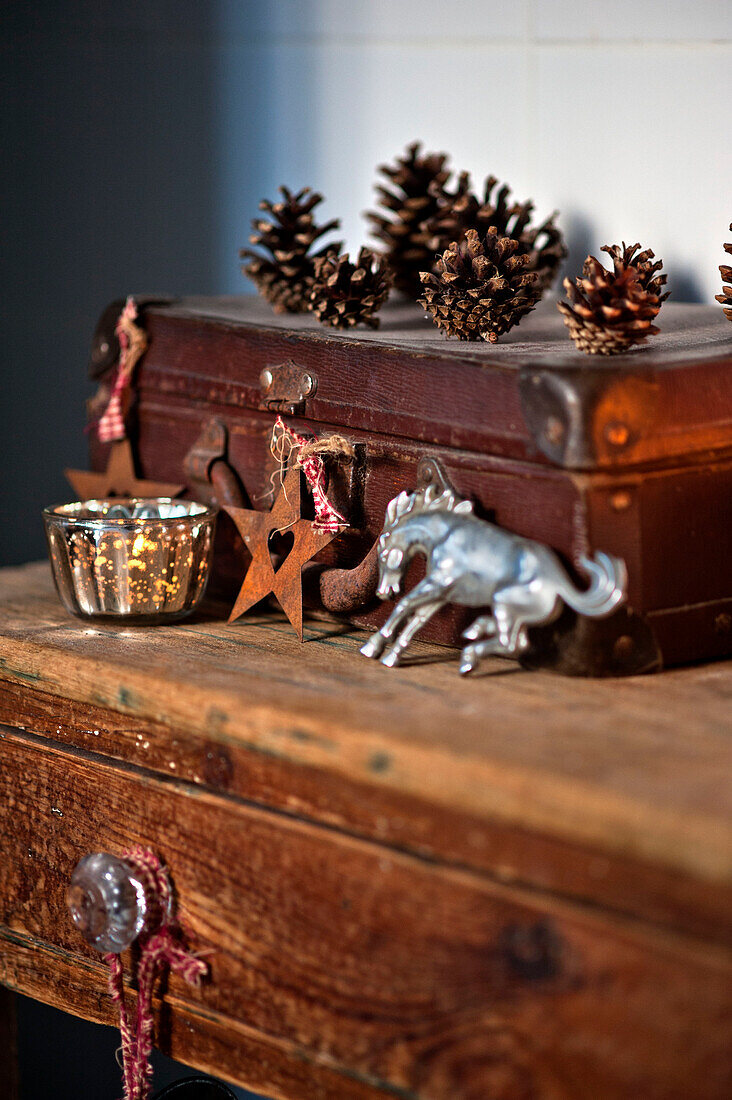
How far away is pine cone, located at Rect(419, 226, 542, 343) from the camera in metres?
0.90

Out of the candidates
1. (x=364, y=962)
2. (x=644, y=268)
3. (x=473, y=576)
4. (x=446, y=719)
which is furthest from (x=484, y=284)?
(x=364, y=962)

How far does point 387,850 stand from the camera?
713 mm

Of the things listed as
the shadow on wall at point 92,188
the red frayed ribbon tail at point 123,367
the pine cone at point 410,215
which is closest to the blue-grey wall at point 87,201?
the shadow on wall at point 92,188

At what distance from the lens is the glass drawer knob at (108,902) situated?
2.70 ft

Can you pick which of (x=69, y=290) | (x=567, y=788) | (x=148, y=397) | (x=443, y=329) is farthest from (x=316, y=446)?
(x=69, y=290)

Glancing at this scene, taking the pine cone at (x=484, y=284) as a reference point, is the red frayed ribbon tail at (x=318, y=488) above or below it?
below

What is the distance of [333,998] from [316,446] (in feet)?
1.26

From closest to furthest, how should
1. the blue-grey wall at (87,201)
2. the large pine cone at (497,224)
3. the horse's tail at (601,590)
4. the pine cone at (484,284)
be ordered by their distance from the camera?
the horse's tail at (601,590) < the pine cone at (484,284) < the large pine cone at (497,224) < the blue-grey wall at (87,201)

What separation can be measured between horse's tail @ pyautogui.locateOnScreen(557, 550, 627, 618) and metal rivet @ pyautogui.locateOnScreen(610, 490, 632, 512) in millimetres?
32

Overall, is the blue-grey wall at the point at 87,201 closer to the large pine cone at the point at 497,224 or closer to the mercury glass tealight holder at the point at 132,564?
the large pine cone at the point at 497,224

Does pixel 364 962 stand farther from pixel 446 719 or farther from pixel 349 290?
pixel 349 290

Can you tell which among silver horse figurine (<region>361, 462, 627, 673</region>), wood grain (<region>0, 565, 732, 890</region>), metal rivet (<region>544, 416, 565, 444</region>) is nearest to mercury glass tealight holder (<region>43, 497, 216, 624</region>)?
wood grain (<region>0, 565, 732, 890</region>)

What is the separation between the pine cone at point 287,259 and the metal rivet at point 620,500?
42 centimetres

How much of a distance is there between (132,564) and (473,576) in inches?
10.8
